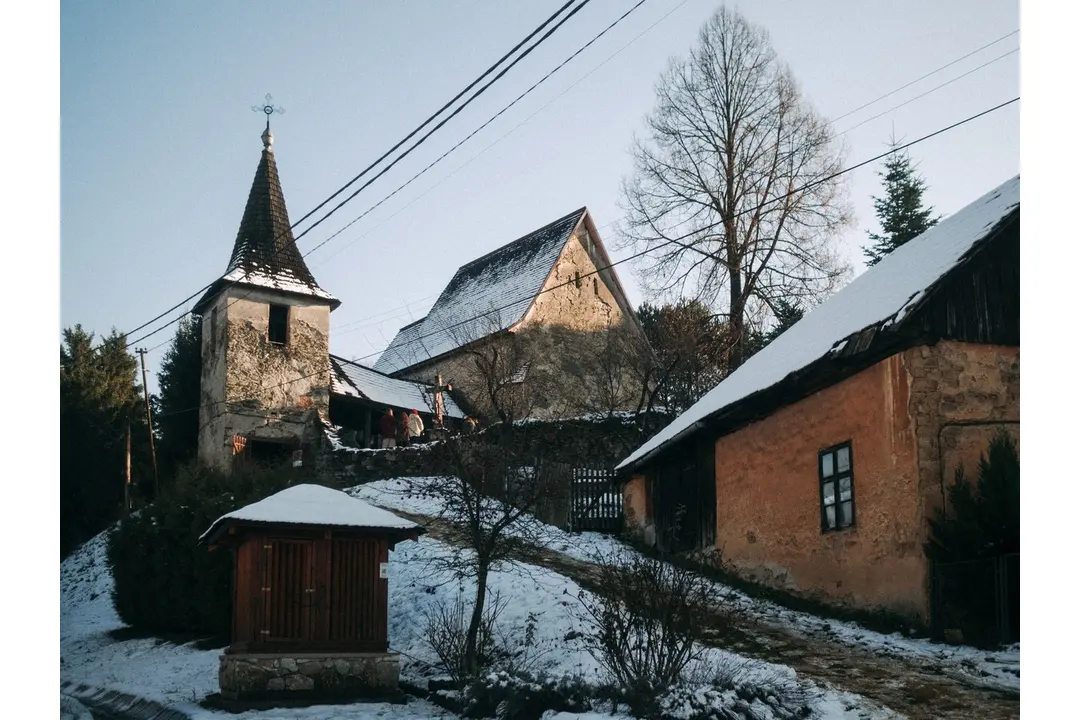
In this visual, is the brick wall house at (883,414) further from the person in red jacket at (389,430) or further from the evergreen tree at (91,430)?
the person in red jacket at (389,430)

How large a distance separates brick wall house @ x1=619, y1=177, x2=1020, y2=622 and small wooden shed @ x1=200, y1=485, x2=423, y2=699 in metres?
2.80

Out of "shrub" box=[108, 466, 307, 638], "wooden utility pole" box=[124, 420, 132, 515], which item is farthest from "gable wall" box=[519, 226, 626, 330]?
"shrub" box=[108, 466, 307, 638]

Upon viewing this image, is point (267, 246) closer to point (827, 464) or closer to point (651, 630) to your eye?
point (827, 464)

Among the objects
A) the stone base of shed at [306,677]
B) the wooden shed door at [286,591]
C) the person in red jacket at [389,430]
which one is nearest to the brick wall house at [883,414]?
the stone base of shed at [306,677]

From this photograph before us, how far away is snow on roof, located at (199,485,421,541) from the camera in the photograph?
978 centimetres

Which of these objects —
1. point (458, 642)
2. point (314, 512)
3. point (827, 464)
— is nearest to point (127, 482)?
point (314, 512)

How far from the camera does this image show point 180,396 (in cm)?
2653

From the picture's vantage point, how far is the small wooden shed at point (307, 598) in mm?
9578

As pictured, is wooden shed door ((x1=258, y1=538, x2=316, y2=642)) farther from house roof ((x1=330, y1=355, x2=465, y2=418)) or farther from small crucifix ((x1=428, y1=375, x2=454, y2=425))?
house roof ((x1=330, y1=355, x2=465, y2=418))

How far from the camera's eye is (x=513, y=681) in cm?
859

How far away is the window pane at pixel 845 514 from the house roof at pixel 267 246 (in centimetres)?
1722

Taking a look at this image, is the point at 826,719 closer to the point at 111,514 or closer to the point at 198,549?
the point at 198,549

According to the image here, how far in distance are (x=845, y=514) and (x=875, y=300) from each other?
7.46 feet
